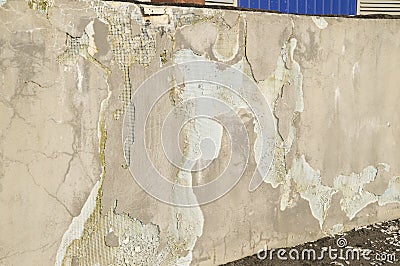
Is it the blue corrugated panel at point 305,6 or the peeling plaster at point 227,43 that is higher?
the blue corrugated panel at point 305,6

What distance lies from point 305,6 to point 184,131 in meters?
2.41

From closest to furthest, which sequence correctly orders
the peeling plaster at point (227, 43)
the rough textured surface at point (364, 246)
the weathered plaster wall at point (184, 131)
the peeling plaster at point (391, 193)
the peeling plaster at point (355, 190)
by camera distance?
the weathered plaster wall at point (184, 131) → the peeling plaster at point (227, 43) → the rough textured surface at point (364, 246) → the peeling plaster at point (355, 190) → the peeling plaster at point (391, 193)

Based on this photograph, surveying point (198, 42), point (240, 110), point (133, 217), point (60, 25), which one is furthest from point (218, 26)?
point (133, 217)

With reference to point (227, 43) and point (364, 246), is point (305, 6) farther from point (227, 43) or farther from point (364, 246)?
point (364, 246)

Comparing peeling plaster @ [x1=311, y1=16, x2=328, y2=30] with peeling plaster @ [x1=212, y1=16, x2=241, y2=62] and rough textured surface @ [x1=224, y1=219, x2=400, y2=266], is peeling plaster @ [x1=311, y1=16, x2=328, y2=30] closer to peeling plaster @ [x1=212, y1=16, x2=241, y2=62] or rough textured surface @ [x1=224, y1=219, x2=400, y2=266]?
peeling plaster @ [x1=212, y1=16, x2=241, y2=62]

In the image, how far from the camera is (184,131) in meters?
2.75

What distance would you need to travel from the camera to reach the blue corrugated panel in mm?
4441

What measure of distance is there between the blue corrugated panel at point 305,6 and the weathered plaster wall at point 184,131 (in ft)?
3.73

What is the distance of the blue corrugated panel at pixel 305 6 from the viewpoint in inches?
175

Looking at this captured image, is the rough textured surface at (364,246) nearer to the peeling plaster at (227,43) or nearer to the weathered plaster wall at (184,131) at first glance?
the weathered plaster wall at (184,131)

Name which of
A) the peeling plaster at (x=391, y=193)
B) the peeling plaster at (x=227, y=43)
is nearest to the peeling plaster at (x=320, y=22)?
the peeling plaster at (x=227, y=43)

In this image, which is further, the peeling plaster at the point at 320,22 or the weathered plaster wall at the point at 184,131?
the peeling plaster at the point at 320,22

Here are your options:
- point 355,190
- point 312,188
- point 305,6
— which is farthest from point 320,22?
point 305,6

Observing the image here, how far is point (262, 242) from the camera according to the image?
3.16 m
